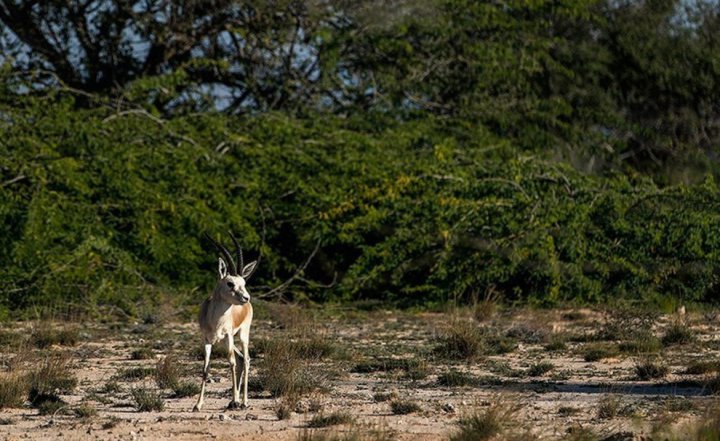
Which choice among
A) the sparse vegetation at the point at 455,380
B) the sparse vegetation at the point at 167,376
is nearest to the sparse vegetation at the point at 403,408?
the sparse vegetation at the point at 455,380

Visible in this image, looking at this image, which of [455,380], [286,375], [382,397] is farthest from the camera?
[455,380]

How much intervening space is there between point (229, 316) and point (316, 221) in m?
9.24

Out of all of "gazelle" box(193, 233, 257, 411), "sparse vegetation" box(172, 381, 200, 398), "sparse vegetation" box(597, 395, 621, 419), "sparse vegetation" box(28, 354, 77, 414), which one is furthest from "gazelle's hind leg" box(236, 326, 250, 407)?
"sparse vegetation" box(597, 395, 621, 419)

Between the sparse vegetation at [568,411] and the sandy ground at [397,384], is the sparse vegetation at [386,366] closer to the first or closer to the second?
the sandy ground at [397,384]

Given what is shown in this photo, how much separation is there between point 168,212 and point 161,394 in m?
7.86

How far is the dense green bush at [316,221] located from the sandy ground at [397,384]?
111 cm

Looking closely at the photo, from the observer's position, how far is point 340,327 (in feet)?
53.7

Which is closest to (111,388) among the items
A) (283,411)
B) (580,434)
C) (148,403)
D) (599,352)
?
(148,403)

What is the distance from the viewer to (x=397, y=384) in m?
11.5

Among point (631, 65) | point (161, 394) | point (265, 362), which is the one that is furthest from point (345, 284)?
point (631, 65)

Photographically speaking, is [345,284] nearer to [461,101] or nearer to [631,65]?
[461,101]

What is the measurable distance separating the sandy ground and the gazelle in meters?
0.26

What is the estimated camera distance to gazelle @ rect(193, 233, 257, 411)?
982 centimetres

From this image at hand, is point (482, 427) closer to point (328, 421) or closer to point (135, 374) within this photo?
point (328, 421)
